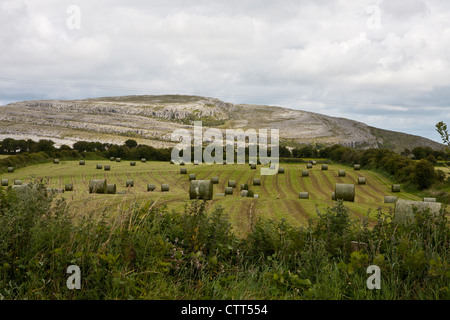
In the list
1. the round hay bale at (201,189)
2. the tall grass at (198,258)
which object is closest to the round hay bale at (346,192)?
the round hay bale at (201,189)

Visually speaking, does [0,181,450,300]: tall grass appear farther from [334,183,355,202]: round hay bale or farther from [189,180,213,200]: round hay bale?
[334,183,355,202]: round hay bale

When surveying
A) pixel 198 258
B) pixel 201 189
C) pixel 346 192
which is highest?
pixel 198 258

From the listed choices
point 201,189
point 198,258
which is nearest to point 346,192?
point 201,189

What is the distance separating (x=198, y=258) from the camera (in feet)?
20.9

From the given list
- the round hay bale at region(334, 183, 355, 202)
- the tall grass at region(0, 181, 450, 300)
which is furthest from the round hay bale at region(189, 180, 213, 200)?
the tall grass at region(0, 181, 450, 300)

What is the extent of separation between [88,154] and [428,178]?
6419cm

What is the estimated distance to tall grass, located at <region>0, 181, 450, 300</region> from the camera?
17.8ft

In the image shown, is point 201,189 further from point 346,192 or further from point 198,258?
point 198,258

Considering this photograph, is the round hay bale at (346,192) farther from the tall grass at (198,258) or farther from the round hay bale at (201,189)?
the tall grass at (198,258)

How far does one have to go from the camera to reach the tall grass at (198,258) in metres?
5.42
